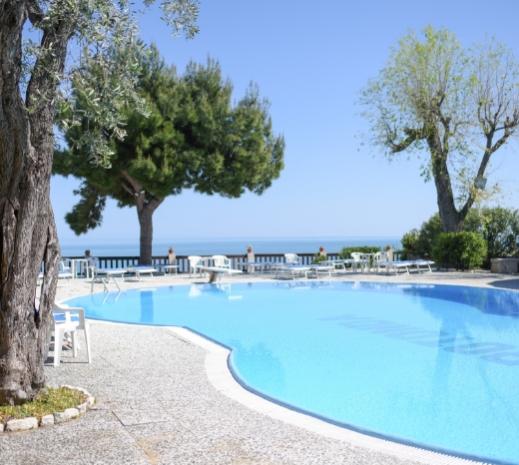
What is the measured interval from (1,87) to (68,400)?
245cm

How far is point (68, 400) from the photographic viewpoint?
4906mm

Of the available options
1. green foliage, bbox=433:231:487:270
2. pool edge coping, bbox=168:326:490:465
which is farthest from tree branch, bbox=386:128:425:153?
pool edge coping, bbox=168:326:490:465

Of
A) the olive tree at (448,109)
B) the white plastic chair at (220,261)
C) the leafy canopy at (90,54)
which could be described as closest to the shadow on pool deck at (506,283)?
the olive tree at (448,109)

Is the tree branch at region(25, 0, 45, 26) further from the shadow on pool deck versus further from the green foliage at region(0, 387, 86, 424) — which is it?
the shadow on pool deck

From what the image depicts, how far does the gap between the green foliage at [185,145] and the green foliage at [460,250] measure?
684cm

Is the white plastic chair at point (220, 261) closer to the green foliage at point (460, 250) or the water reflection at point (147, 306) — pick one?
the water reflection at point (147, 306)

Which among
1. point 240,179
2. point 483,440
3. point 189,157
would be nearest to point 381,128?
point 240,179

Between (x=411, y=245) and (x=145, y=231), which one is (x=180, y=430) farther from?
(x=411, y=245)

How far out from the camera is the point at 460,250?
21062 mm

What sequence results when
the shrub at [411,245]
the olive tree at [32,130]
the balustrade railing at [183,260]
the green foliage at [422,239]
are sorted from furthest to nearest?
the shrub at [411,245], the green foliage at [422,239], the balustrade railing at [183,260], the olive tree at [32,130]

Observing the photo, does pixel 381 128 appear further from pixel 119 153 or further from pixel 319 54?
pixel 119 153

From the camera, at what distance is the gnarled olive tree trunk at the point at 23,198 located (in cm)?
455

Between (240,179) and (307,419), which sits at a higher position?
(240,179)

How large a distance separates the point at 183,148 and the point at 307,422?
1731 centimetres
